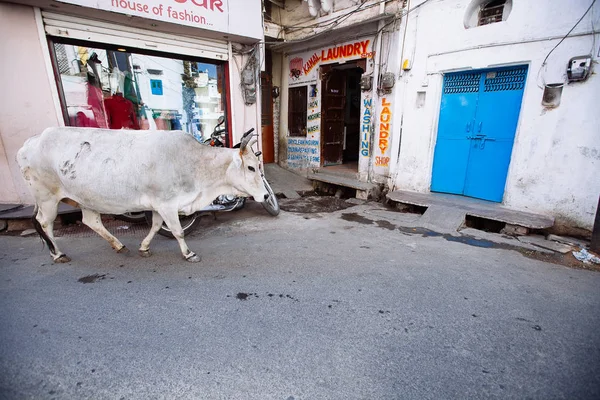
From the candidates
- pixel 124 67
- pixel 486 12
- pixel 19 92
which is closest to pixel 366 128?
pixel 486 12

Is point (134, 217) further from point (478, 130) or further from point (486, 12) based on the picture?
point (486, 12)

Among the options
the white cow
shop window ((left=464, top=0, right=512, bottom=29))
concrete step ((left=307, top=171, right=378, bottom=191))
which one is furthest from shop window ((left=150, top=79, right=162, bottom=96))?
shop window ((left=464, top=0, right=512, bottom=29))

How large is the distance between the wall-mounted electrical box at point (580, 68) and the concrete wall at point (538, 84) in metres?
0.08

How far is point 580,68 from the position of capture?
14.6ft

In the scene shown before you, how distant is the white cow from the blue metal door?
456 cm

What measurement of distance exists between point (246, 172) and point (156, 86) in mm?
4039

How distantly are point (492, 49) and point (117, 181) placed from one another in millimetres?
6248

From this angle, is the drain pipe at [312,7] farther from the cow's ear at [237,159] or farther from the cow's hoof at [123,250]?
the cow's hoof at [123,250]

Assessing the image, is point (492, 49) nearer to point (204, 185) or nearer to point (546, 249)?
point (546, 249)

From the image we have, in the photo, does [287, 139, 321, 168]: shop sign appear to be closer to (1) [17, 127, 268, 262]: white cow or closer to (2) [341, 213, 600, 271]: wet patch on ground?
(2) [341, 213, 600, 271]: wet patch on ground

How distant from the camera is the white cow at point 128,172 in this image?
3176 millimetres

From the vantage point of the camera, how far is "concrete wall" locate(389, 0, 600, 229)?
4.57m

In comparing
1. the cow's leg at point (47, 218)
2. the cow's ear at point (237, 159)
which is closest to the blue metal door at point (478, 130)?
the cow's ear at point (237, 159)

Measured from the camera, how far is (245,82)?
6617mm
